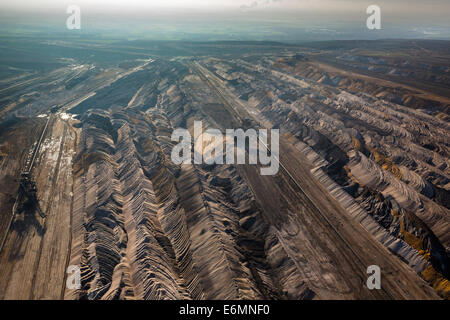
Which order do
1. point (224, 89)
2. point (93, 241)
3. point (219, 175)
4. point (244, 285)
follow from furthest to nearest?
point (224, 89) < point (219, 175) < point (93, 241) < point (244, 285)

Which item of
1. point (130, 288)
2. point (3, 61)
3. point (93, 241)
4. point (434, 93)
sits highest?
point (3, 61)

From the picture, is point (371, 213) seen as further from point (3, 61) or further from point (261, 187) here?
point (3, 61)

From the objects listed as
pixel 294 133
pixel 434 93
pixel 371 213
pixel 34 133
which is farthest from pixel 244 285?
pixel 434 93

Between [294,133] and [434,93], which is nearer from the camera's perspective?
[294,133]

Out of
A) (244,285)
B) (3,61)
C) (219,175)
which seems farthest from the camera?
(3,61)

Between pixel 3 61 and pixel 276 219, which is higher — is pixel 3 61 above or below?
above

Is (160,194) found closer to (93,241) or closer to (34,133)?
(93,241)
